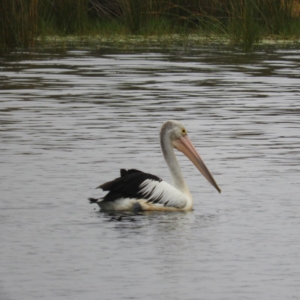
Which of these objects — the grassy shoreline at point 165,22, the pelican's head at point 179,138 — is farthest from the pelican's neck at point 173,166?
the grassy shoreline at point 165,22

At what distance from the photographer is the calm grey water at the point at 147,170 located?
5855 millimetres

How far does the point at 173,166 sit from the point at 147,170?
106 cm

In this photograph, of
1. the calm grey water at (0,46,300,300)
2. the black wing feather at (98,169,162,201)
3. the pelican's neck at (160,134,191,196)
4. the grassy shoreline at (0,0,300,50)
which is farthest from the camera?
the grassy shoreline at (0,0,300,50)

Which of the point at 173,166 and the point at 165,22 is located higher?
the point at 173,166

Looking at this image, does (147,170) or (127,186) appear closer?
(127,186)

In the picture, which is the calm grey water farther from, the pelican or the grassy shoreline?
the grassy shoreline

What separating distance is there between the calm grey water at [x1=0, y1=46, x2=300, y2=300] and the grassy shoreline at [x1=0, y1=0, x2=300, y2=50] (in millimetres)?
4325

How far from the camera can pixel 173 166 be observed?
822 centimetres

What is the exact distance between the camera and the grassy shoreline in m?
22.1

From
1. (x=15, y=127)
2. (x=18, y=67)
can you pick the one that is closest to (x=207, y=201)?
(x=15, y=127)

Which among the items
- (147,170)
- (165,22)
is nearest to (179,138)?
(147,170)

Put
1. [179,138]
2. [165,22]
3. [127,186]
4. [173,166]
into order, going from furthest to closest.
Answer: [165,22]
[179,138]
[173,166]
[127,186]

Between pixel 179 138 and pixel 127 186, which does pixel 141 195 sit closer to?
pixel 127 186

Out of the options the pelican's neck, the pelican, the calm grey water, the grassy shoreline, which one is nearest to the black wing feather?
the pelican
